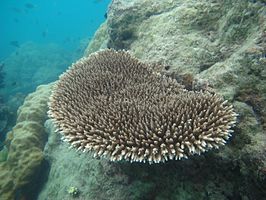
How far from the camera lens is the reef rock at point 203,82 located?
11.5 feet

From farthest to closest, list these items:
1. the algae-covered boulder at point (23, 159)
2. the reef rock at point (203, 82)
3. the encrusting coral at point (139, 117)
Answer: the algae-covered boulder at point (23, 159) < the reef rock at point (203, 82) < the encrusting coral at point (139, 117)

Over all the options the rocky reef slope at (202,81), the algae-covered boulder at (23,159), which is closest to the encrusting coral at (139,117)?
the rocky reef slope at (202,81)

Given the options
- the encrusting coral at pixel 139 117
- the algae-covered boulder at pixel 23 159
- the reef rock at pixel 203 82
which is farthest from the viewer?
the algae-covered boulder at pixel 23 159

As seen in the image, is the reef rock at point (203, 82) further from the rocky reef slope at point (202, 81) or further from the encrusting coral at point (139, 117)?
the encrusting coral at point (139, 117)

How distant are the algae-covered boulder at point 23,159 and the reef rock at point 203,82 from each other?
803 mm

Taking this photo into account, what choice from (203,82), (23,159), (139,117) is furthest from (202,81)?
(23,159)

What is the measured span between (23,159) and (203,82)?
5313 mm

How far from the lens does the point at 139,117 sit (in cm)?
370

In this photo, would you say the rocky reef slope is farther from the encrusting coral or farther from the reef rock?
the encrusting coral

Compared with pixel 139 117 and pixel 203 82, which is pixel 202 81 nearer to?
pixel 203 82

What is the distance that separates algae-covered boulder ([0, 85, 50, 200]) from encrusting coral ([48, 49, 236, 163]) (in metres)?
3.23

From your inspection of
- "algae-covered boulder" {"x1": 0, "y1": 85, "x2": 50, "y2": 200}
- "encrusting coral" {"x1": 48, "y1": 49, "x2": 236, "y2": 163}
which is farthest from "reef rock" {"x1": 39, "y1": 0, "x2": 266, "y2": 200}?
"algae-covered boulder" {"x1": 0, "y1": 85, "x2": 50, "y2": 200}

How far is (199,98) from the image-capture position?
12.3ft

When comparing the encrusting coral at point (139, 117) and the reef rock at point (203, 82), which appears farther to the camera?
the reef rock at point (203, 82)
